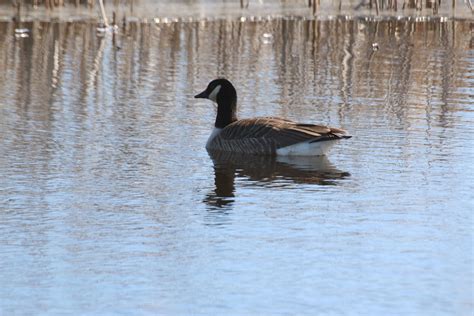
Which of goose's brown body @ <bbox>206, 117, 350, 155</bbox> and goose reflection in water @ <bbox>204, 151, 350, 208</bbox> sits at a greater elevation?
goose's brown body @ <bbox>206, 117, 350, 155</bbox>

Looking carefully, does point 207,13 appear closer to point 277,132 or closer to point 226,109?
point 226,109

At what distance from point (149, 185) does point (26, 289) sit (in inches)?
128

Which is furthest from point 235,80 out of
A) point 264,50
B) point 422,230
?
point 422,230

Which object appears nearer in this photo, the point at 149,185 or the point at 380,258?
the point at 380,258

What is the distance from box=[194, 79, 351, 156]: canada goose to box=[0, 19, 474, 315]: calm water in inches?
5.9

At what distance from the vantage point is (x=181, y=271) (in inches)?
310

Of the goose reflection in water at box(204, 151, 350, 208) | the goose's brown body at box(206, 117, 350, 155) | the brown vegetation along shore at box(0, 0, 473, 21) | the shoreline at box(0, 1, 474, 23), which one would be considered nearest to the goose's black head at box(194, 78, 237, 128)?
the goose's brown body at box(206, 117, 350, 155)

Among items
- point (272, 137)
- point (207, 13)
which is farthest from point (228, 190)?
point (207, 13)

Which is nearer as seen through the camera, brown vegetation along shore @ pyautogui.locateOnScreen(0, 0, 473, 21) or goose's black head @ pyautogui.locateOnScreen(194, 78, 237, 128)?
goose's black head @ pyautogui.locateOnScreen(194, 78, 237, 128)

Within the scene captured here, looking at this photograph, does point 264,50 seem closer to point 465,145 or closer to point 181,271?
→ point 465,145

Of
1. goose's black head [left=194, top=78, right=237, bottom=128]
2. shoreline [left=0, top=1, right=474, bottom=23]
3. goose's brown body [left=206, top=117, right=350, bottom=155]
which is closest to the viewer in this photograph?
goose's brown body [left=206, top=117, right=350, bottom=155]

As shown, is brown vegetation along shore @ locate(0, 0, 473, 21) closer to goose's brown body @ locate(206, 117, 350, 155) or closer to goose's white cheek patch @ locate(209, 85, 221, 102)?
goose's white cheek patch @ locate(209, 85, 221, 102)

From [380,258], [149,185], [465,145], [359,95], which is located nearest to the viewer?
[380,258]

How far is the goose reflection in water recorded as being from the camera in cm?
1060
